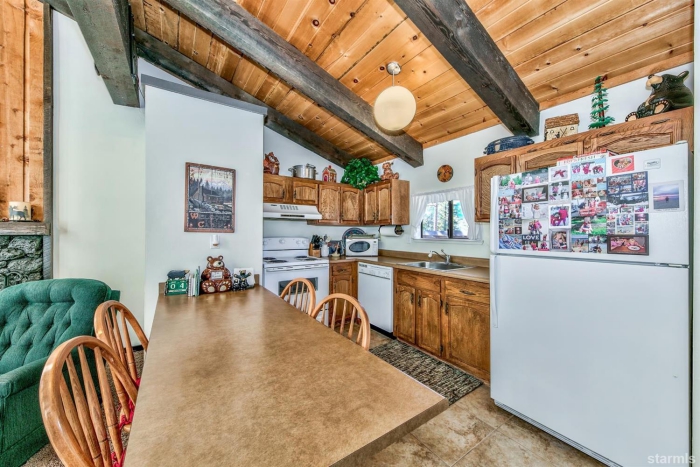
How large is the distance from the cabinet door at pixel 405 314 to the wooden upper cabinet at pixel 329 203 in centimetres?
139

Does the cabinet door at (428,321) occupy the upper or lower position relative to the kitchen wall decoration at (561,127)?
lower

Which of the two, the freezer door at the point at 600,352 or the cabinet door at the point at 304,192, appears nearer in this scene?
the freezer door at the point at 600,352

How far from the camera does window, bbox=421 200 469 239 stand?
10.4 feet

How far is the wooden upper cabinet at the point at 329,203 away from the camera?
3.77 meters

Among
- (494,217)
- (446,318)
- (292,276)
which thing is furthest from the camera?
(292,276)

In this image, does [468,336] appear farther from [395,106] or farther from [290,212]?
[290,212]

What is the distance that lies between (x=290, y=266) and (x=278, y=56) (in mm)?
2094

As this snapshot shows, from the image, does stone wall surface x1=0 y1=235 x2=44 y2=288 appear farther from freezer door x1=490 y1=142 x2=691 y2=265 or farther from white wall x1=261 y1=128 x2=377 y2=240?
freezer door x1=490 y1=142 x2=691 y2=265

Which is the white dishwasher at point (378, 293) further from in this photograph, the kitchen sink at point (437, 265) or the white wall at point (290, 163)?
the white wall at point (290, 163)

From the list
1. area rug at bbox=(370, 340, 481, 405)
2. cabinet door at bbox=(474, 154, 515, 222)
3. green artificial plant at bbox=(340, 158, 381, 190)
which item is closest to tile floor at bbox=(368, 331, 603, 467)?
area rug at bbox=(370, 340, 481, 405)

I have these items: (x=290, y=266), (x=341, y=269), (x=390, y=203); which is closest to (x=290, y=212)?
(x=290, y=266)

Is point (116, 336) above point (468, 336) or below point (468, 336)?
above

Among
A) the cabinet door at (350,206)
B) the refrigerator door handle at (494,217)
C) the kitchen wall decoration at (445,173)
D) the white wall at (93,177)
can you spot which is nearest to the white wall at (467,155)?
the kitchen wall decoration at (445,173)

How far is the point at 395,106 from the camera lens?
7.29 feet
